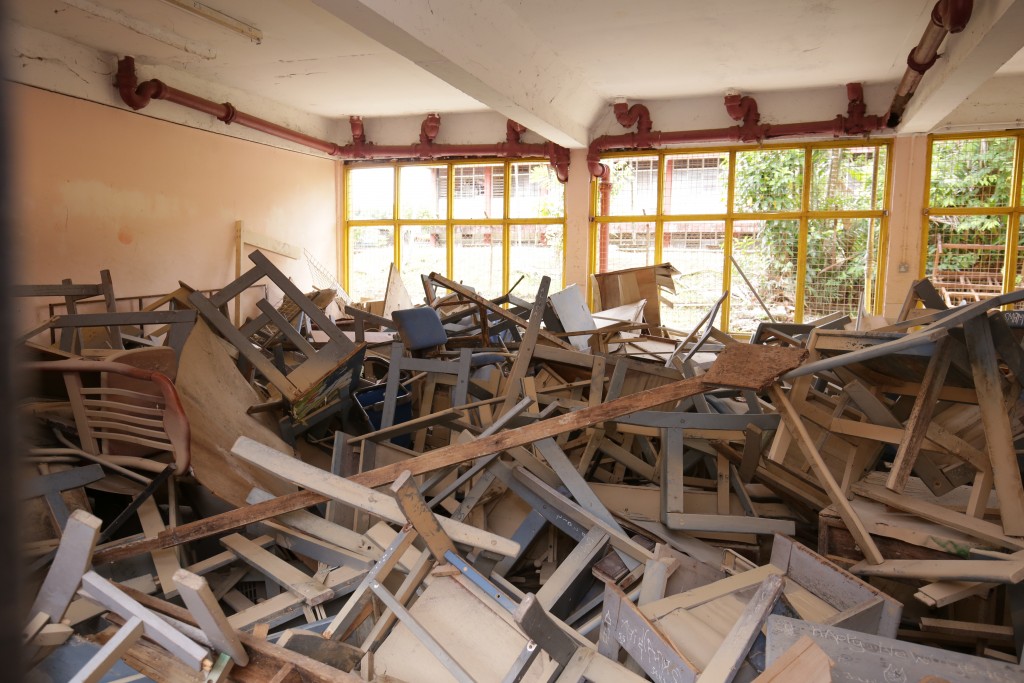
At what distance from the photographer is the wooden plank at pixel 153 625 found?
195 centimetres

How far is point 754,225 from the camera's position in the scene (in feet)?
28.5

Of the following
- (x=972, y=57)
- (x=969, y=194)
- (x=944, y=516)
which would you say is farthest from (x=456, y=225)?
(x=944, y=516)

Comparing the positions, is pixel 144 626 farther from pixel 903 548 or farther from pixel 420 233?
pixel 420 233

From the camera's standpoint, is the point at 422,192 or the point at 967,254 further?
the point at 422,192

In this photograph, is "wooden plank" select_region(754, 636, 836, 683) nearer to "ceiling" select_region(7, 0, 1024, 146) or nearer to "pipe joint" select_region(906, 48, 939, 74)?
"ceiling" select_region(7, 0, 1024, 146)

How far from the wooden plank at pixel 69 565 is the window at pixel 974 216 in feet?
27.4

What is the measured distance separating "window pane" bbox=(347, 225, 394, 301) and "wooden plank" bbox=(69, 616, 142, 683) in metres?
8.52

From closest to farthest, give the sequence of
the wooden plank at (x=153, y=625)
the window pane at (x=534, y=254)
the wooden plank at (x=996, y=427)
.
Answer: the wooden plank at (x=153, y=625)
the wooden plank at (x=996, y=427)
the window pane at (x=534, y=254)

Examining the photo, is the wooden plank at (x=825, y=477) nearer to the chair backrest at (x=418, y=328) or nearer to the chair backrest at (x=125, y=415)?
the chair backrest at (x=125, y=415)

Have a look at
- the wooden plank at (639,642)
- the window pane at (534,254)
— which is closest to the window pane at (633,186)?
the window pane at (534,254)

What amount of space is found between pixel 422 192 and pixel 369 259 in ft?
4.14

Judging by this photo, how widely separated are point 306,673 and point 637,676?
3.22 feet

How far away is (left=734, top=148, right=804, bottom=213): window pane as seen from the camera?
8.45 meters

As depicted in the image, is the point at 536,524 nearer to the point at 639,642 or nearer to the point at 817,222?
the point at 639,642
